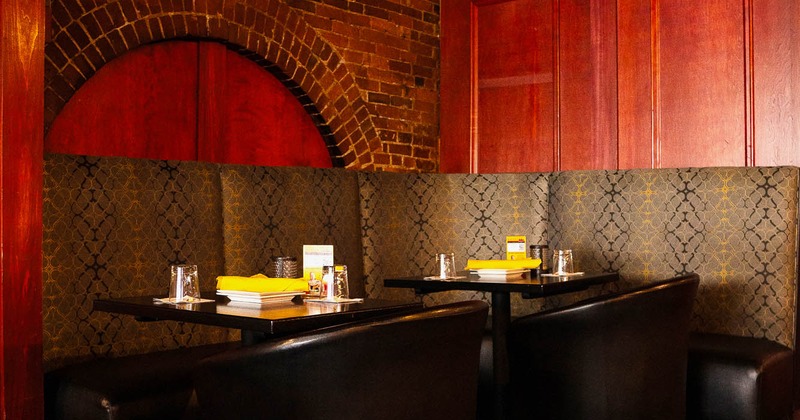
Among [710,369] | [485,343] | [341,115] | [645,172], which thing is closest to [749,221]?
[645,172]

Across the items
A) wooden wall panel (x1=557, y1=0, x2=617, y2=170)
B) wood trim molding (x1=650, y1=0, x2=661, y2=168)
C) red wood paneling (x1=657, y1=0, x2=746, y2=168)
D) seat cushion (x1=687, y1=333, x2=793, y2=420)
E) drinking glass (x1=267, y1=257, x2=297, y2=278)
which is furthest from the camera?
wooden wall panel (x1=557, y1=0, x2=617, y2=170)

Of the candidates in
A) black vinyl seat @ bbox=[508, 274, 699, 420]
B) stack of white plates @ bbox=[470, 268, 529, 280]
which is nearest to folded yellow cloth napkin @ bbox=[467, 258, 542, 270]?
stack of white plates @ bbox=[470, 268, 529, 280]

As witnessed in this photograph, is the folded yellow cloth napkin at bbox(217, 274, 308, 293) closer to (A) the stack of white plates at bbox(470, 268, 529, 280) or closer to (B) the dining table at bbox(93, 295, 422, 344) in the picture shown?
(B) the dining table at bbox(93, 295, 422, 344)

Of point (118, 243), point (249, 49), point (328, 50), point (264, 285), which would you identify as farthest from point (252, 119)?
point (264, 285)

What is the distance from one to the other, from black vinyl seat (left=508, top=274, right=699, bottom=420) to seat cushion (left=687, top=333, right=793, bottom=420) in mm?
531

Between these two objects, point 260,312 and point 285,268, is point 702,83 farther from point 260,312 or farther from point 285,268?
point 260,312

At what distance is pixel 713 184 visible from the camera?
12.5 ft

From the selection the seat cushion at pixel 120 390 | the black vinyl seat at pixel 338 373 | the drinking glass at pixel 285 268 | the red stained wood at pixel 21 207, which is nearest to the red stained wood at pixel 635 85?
the drinking glass at pixel 285 268

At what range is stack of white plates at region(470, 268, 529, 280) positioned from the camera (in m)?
3.30

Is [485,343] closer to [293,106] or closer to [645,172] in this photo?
[645,172]

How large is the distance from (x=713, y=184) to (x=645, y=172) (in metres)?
0.33

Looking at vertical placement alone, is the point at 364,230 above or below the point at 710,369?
above

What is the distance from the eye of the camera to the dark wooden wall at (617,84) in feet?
13.8

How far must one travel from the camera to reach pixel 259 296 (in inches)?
96.8
